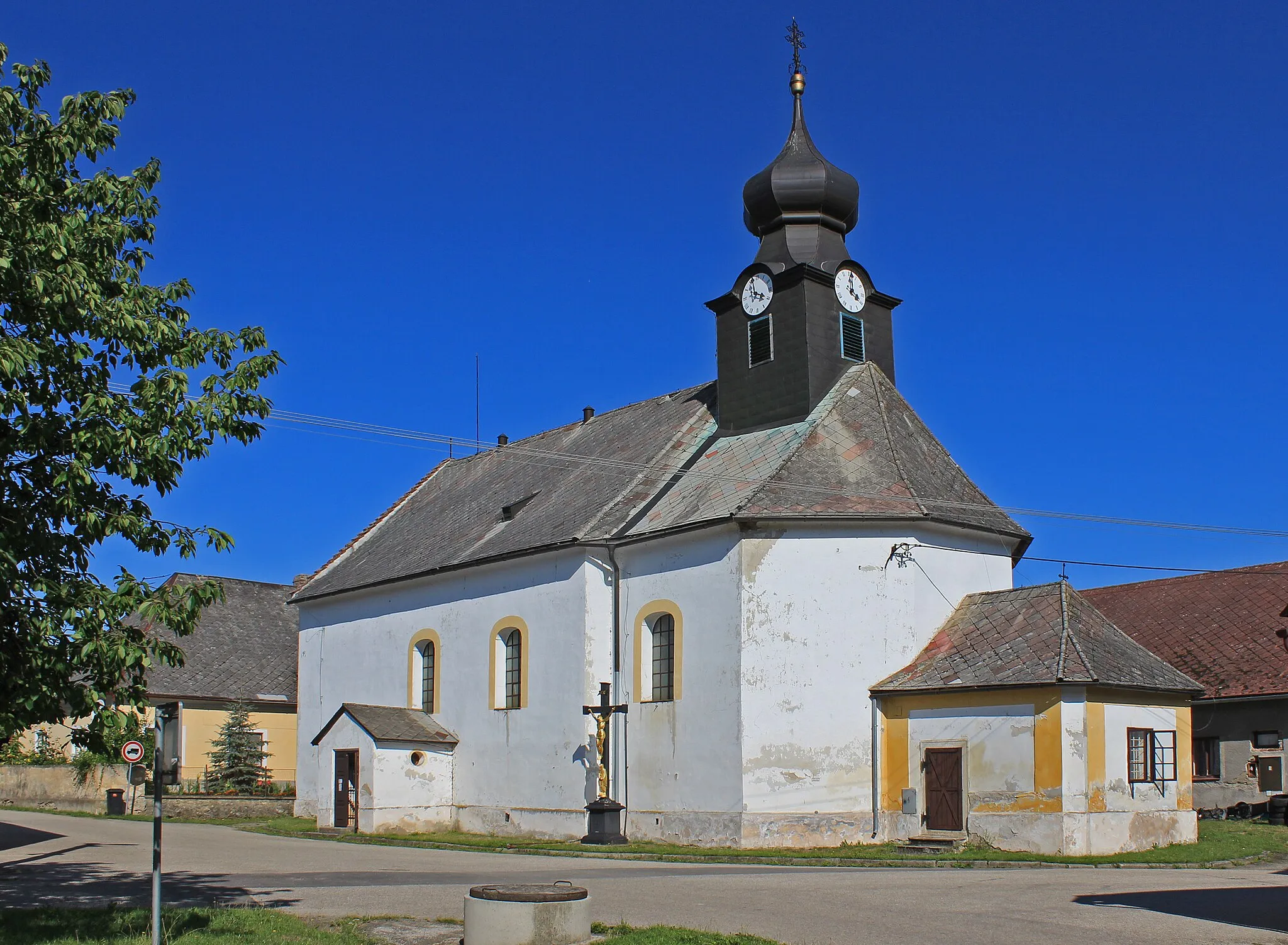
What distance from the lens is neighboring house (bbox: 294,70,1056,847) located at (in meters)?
24.7

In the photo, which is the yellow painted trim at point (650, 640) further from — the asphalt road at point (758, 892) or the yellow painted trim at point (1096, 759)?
the yellow painted trim at point (1096, 759)

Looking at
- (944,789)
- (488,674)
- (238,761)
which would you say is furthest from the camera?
(238,761)

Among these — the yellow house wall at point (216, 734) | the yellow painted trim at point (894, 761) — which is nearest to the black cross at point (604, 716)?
the yellow painted trim at point (894, 761)

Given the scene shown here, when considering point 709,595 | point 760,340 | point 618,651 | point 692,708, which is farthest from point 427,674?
point 760,340

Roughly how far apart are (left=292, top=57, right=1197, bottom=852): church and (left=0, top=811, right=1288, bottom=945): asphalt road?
3.42m

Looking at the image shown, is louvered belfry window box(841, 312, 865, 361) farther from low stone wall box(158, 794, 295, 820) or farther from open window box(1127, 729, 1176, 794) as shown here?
low stone wall box(158, 794, 295, 820)

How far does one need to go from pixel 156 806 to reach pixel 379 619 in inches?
903

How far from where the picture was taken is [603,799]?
26047 millimetres

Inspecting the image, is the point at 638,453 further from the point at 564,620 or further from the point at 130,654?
the point at 130,654

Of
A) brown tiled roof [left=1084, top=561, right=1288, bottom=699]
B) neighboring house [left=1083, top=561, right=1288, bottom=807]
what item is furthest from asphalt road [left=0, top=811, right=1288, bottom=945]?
brown tiled roof [left=1084, top=561, right=1288, bottom=699]

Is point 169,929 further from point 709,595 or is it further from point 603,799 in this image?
point 709,595

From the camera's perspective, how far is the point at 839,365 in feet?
95.2

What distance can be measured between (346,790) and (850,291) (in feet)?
54.5

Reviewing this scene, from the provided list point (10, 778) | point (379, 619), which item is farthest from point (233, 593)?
point (379, 619)
